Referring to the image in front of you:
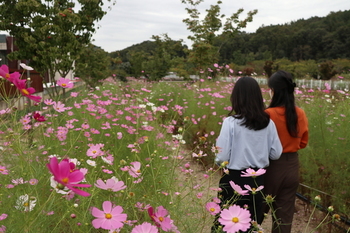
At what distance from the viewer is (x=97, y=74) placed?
15570mm

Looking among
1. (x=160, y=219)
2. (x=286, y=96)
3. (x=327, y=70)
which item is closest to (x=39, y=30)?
(x=286, y=96)

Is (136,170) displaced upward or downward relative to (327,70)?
downward

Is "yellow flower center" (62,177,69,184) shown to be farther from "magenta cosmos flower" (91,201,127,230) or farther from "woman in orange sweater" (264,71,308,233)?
"woman in orange sweater" (264,71,308,233)

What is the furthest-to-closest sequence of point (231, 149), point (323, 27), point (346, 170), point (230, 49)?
1. point (230, 49)
2. point (323, 27)
3. point (346, 170)
4. point (231, 149)

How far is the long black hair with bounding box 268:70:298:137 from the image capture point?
2.34m

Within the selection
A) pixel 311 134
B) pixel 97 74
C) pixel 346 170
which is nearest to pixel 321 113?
pixel 311 134

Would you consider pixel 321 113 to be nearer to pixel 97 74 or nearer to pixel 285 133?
pixel 285 133

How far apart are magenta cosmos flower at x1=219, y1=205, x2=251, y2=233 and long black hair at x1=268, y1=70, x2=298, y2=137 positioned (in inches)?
62.4

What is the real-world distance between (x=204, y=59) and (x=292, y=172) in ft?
33.8

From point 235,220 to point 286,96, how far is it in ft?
5.54

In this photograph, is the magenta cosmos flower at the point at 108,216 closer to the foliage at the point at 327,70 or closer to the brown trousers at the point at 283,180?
the brown trousers at the point at 283,180

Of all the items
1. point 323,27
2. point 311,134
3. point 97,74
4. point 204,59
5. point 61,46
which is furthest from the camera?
point 323,27

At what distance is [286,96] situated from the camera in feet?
7.81

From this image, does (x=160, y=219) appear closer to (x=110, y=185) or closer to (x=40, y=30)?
(x=110, y=185)
